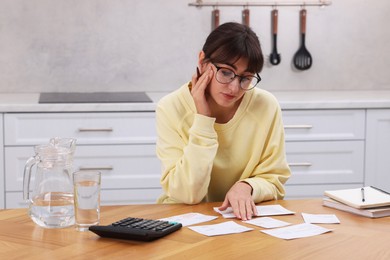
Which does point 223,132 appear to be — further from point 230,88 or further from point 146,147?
point 146,147

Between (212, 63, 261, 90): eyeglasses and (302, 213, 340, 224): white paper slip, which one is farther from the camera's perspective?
(212, 63, 261, 90): eyeglasses

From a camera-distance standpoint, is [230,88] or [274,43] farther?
[274,43]

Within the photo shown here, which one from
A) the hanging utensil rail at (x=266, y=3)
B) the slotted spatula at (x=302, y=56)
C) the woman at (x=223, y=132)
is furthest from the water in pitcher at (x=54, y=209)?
the slotted spatula at (x=302, y=56)

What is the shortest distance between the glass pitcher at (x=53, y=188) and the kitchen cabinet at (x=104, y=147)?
5.44ft

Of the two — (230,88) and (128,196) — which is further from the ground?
(230,88)

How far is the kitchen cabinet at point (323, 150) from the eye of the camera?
3717 mm

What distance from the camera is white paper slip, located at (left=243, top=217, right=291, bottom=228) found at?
6.31 ft

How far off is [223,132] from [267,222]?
0.54m

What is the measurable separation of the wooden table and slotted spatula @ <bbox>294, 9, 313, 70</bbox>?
2.43m

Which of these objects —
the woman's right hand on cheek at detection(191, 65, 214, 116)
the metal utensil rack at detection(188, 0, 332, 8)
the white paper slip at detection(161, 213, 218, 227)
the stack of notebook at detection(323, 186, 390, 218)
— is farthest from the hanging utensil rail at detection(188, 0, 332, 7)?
the white paper slip at detection(161, 213, 218, 227)

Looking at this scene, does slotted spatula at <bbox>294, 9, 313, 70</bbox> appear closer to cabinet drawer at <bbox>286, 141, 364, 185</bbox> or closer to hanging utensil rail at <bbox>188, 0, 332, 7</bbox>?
hanging utensil rail at <bbox>188, 0, 332, 7</bbox>

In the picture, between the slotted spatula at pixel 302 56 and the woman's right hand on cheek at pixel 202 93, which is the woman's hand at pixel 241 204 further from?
the slotted spatula at pixel 302 56

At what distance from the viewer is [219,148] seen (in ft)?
8.03

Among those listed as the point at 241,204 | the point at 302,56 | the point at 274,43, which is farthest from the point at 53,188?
the point at 302,56
